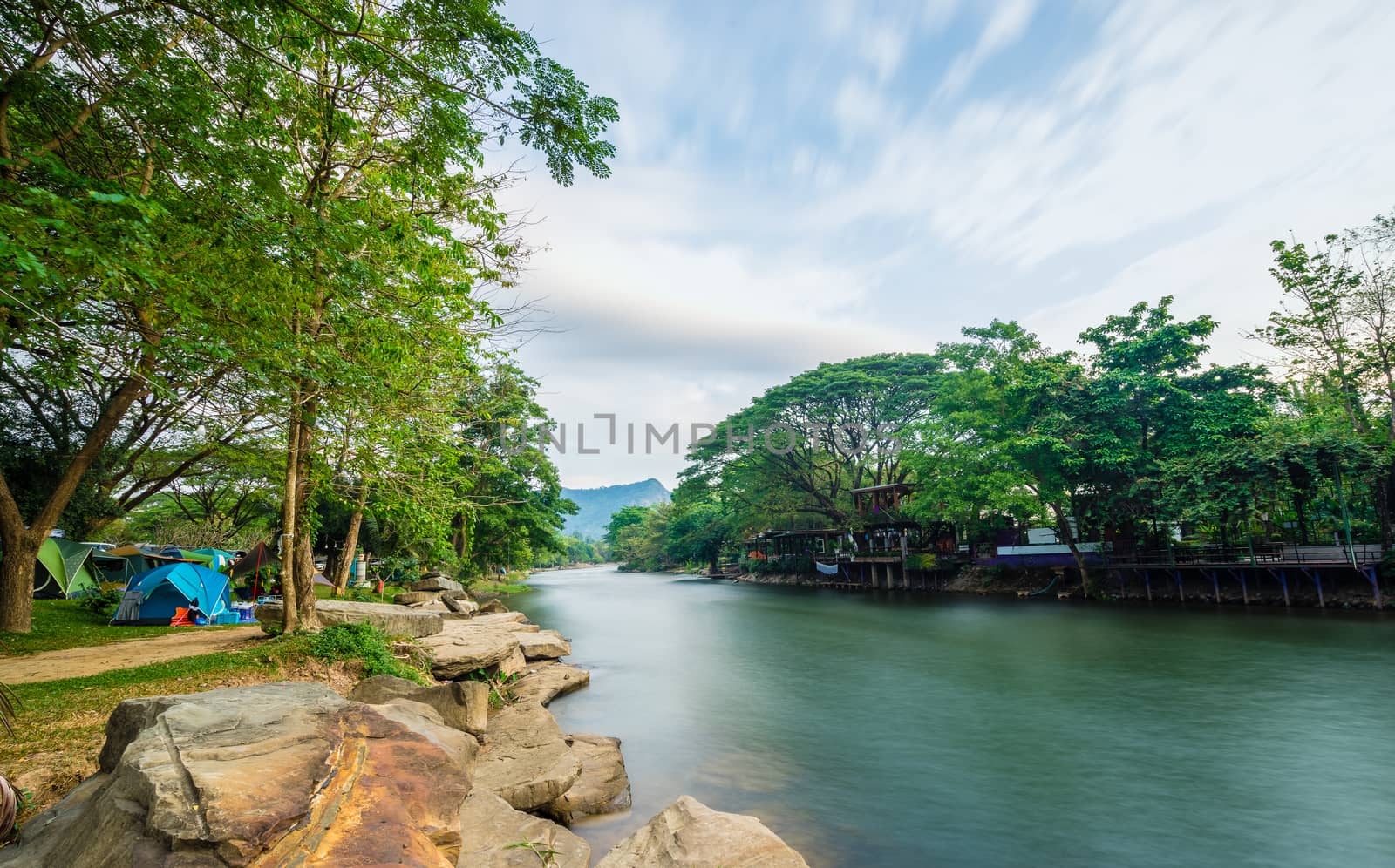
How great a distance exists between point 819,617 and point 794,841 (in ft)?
53.2

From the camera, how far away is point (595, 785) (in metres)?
5.79

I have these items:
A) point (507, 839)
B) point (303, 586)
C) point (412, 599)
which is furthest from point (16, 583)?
point (507, 839)

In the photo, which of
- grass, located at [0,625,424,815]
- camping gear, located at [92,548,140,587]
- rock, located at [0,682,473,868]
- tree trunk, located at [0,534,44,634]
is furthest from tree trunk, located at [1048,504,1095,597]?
camping gear, located at [92,548,140,587]

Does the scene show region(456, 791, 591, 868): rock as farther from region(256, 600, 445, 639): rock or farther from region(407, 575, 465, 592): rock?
region(407, 575, 465, 592): rock

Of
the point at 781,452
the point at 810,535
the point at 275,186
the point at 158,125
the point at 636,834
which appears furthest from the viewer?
the point at 810,535

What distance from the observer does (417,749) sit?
372 cm

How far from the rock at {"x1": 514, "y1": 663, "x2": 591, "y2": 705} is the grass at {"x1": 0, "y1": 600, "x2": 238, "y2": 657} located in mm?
5925

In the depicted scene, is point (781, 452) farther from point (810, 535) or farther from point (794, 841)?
point (794, 841)

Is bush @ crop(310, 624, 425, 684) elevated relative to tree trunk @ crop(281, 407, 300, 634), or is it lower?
lower

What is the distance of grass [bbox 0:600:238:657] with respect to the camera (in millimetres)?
8312

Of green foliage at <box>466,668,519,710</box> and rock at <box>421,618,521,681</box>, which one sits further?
rock at <box>421,618,521,681</box>

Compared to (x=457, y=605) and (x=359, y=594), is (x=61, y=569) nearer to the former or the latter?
(x=359, y=594)

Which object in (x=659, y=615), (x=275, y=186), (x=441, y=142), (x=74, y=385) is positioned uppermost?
(x=441, y=142)

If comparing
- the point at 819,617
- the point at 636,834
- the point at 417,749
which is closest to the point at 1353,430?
the point at 819,617
